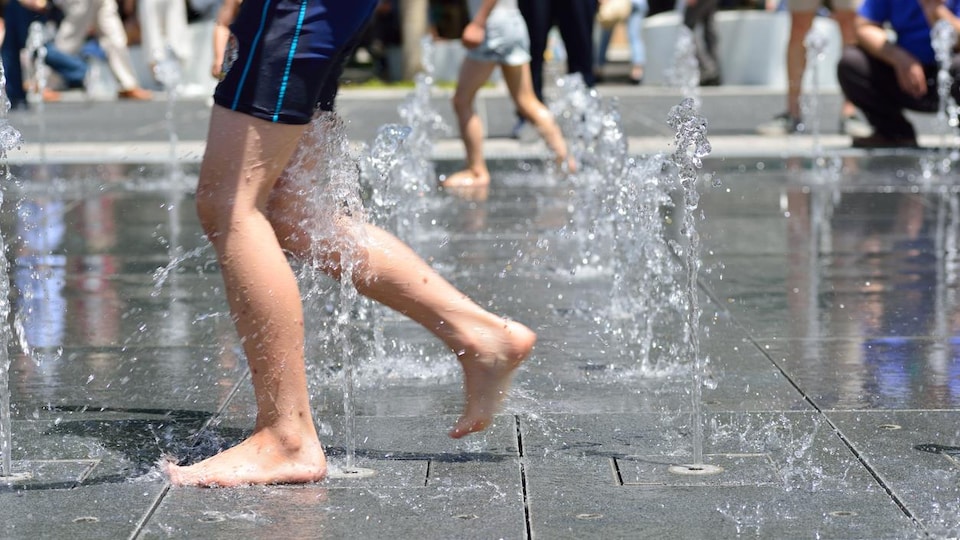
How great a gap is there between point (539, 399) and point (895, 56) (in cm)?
688

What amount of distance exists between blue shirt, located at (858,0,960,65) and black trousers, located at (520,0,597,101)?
1.79 metres

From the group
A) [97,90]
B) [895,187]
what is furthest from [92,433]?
[97,90]

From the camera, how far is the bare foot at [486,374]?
3.84m

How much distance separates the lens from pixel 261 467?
3.64m

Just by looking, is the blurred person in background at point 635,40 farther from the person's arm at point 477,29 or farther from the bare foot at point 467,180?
the person's arm at point 477,29

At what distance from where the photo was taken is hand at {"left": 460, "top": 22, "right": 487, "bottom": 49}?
8.85 metres

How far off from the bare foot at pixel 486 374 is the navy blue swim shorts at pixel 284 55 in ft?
2.21

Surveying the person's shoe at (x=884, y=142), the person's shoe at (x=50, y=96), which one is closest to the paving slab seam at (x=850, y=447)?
the person's shoe at (x=884, y=142)

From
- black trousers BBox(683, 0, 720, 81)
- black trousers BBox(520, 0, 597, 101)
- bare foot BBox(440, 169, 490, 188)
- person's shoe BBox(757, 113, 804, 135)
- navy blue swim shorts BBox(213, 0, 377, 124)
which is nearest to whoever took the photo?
navy blue swim shorts BBox(213, 0, 377, 124)

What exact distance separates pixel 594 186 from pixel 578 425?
16.7ft

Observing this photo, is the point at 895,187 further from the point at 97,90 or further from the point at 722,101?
the point at 97,90

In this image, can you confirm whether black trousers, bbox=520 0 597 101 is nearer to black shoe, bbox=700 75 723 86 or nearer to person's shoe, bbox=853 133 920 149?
person's shoe, bbox=853 133 920 149

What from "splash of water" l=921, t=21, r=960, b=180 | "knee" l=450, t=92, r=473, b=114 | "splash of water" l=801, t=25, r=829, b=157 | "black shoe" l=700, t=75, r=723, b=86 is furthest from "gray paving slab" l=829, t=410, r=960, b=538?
"black shoe" l=700, t=75, r=723, b=86

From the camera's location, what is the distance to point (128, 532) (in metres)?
3.28
